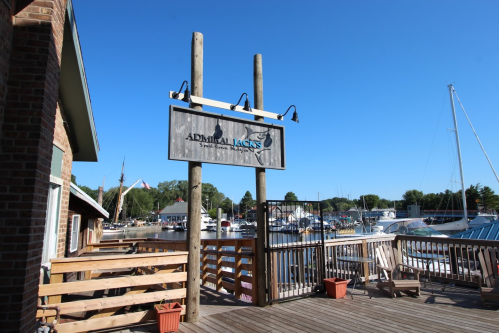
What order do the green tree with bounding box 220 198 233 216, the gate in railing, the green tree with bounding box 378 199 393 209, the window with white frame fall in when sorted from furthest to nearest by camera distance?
the green tree with bounding box 378 199 393 209 → the green tree with bounding box 220 198 233 216 → the gate in railing → the window with white frame

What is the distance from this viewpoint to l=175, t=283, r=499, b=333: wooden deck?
4.71 m

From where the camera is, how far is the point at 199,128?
5547 millimetres

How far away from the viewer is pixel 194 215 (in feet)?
17.3

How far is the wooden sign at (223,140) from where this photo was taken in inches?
209

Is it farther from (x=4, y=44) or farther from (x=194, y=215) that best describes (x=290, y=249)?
(x=4, y=44)

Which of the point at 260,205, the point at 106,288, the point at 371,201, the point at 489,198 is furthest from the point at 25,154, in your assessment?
the point at 371,201

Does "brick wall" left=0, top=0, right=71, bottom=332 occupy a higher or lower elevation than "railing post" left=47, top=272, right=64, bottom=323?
higher

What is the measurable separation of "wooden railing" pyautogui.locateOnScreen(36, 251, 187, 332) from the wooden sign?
169cm

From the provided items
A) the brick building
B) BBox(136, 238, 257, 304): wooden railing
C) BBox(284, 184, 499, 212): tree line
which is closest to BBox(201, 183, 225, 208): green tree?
BBox(284, 184, 499, 212): tree line

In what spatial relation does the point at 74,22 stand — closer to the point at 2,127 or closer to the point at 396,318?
the point at 2,127

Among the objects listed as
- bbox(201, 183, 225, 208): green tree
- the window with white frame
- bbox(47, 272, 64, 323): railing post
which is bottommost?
bbox(47, 272, 64, 323): railing post

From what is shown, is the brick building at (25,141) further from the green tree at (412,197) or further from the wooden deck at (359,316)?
the green tree at (412,197)

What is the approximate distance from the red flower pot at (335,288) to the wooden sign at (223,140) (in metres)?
2.63

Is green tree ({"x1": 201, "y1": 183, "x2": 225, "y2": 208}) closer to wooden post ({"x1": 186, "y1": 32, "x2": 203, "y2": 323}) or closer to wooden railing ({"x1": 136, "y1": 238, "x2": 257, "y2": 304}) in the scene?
wooden railing ({"x1": 136, "y1": 238, "x2": 257, "y2": 304})
